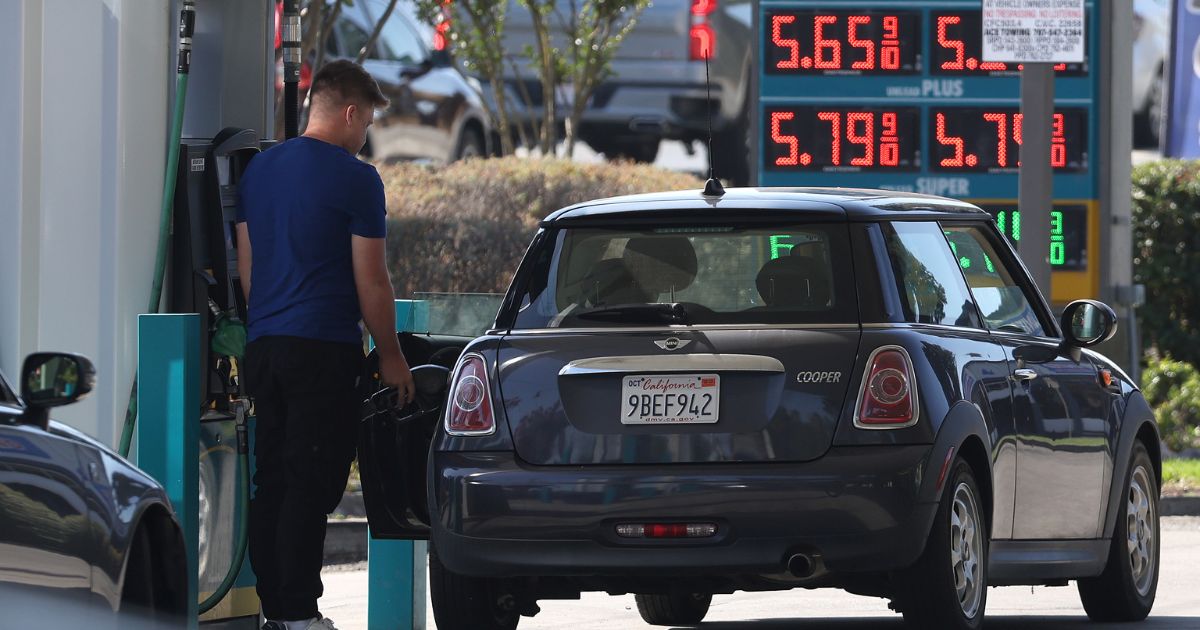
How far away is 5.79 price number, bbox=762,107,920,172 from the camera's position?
16.4m

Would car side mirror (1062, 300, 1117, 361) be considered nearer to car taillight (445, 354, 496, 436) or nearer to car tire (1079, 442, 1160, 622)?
car tire (1079, 442, 1160, 622)

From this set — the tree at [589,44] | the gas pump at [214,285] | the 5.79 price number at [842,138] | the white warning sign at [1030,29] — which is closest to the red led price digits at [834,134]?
the 5.79 price number at [842,138]

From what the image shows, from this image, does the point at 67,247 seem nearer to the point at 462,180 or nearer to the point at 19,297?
the point at 19,297

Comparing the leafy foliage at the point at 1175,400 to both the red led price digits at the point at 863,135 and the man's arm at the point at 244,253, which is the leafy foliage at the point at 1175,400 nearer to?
the red led price digits at the point at 863,135

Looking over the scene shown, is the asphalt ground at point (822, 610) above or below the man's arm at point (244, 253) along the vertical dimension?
below

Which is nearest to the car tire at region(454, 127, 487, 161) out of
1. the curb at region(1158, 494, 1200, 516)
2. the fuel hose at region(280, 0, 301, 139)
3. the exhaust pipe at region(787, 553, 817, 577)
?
the curb at region(1158, 494, 1200, 516)

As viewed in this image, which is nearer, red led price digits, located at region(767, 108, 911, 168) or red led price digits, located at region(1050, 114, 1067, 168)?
red led price digits, located at region(767, 108, 911, 168)

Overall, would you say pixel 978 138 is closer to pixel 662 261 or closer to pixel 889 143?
pixel 889 143

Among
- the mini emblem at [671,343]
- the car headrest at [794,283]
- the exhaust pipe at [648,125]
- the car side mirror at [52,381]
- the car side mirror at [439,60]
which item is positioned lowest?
the car side mirror at [52,381]

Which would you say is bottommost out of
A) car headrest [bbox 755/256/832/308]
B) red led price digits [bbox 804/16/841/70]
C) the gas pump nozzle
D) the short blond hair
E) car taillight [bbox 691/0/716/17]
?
the gas pump nozzle

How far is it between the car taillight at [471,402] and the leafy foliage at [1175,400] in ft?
35.3

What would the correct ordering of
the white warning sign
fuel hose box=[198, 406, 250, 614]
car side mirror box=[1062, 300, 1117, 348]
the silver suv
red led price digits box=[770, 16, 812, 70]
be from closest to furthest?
fuel hose box=[198, 406, 250, 614]
car side mirror box=[1062, 300, 1117, 348]
the white warning sign
red led price digits box=[770, 16, 812, 70]
the silver suv

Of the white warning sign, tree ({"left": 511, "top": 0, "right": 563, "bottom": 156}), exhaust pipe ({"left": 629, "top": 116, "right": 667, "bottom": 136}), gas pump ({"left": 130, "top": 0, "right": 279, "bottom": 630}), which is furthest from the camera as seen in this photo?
exhaust pipe ({"left": 629, "top": 116, "right": 667, "bottom": 136})

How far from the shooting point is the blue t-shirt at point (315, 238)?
778cm
